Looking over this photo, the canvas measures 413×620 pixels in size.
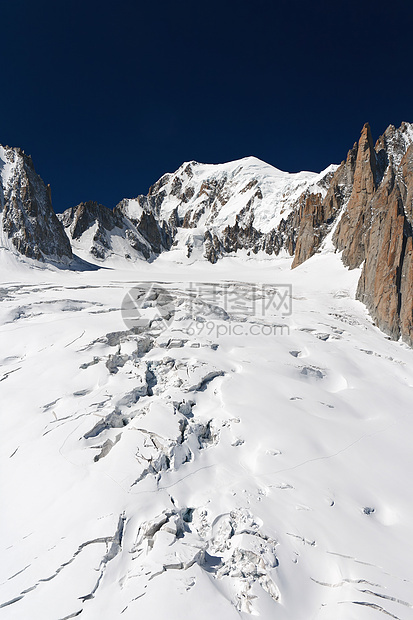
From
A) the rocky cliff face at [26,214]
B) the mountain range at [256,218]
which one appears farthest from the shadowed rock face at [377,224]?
the rocky cliff face at [26,214]

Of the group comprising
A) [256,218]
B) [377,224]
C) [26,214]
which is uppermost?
[256,218]

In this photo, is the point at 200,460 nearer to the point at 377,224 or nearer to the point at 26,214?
the point at 377,224

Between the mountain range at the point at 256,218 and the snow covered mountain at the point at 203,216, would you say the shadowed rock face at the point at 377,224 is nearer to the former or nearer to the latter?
the mountain range at the point at 256,218

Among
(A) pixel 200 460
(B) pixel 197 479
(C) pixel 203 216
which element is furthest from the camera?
(C) pixel 203 216

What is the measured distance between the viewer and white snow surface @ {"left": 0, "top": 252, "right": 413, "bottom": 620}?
5441 mm

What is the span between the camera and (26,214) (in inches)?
2336

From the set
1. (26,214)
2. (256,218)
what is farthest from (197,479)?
(256,218)

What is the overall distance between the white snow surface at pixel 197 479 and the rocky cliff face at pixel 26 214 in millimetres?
48957

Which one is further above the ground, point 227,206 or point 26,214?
point 227,206

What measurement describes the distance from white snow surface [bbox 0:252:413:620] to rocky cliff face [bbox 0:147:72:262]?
48957mm

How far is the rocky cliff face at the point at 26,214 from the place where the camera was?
180ft

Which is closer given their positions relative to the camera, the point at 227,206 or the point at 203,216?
the point at 227,206

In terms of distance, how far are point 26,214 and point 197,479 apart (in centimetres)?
6903

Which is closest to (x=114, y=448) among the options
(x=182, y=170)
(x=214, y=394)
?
(x=214, y=394)
